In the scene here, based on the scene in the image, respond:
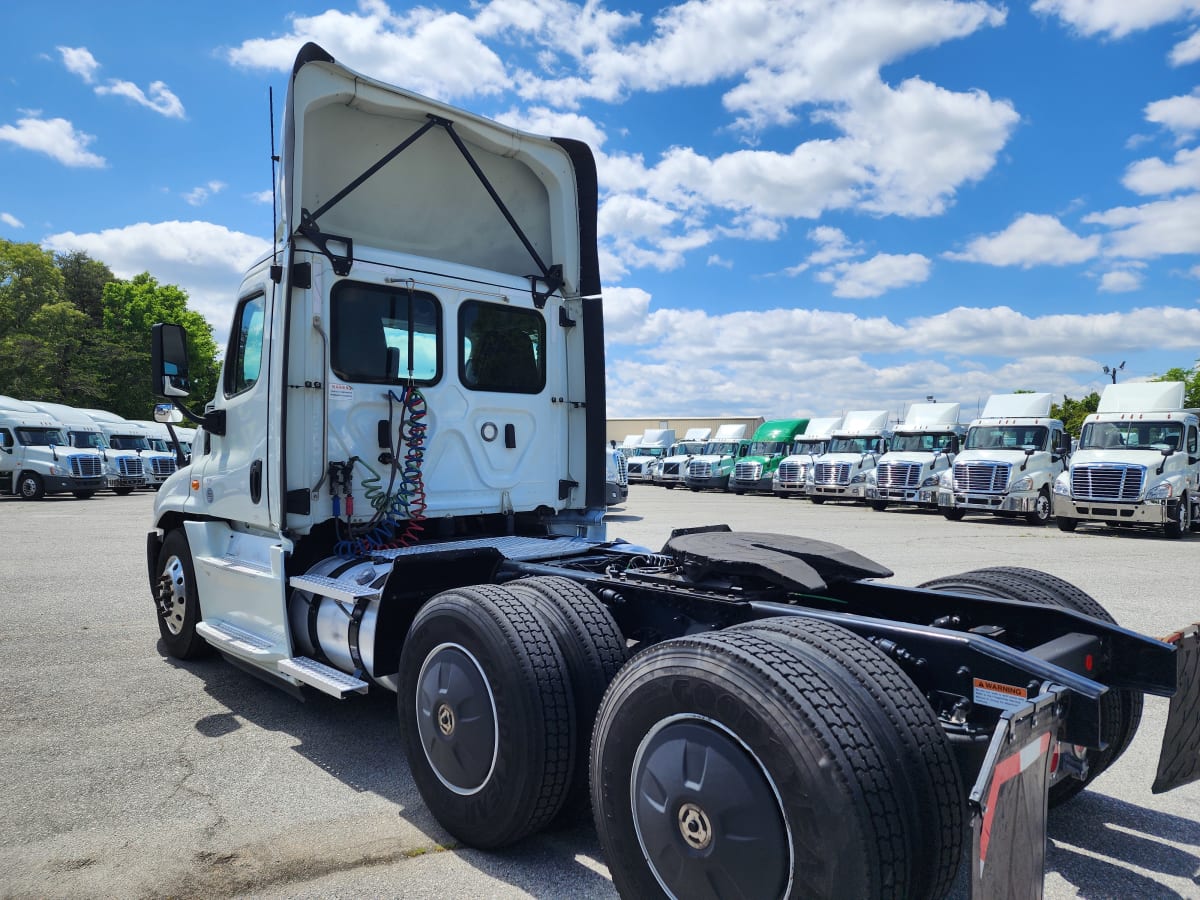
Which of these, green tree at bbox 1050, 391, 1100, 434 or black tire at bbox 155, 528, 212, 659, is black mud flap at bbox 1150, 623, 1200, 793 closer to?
black tire at bbox 155, 528, 212, 659

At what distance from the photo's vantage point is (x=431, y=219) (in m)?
5.44

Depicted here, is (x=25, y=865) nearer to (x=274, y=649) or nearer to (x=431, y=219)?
(x=274, y=649)

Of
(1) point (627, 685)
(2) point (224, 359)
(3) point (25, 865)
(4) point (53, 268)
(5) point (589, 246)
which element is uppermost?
(4) point (53, 268)

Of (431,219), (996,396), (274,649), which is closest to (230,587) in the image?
(274,649)

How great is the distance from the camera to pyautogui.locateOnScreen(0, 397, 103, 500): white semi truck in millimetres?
24562

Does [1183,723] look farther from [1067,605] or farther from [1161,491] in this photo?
[1161,491]

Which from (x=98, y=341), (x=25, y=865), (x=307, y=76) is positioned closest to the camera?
(x=25, y=865)

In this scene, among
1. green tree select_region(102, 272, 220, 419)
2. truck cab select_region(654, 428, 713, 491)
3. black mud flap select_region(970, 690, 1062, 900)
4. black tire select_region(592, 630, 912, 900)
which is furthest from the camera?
green tree select_region(102, 272, 220, 419)

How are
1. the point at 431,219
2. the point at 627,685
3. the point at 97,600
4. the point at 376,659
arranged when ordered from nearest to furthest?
the point at 627,685 < the point at 376,659 < the point at 431,219 < the point at 97,600

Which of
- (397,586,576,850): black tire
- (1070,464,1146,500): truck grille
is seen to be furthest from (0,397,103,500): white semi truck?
(1070,464,1146,500): truck grille

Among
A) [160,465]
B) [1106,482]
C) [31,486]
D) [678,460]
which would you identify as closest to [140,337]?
[160,465]

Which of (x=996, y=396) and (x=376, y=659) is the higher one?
(x=996, y=396)

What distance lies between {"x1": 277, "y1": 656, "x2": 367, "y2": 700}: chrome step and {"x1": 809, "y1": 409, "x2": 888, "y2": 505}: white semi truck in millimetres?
21633

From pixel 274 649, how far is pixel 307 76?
3.16 metres
